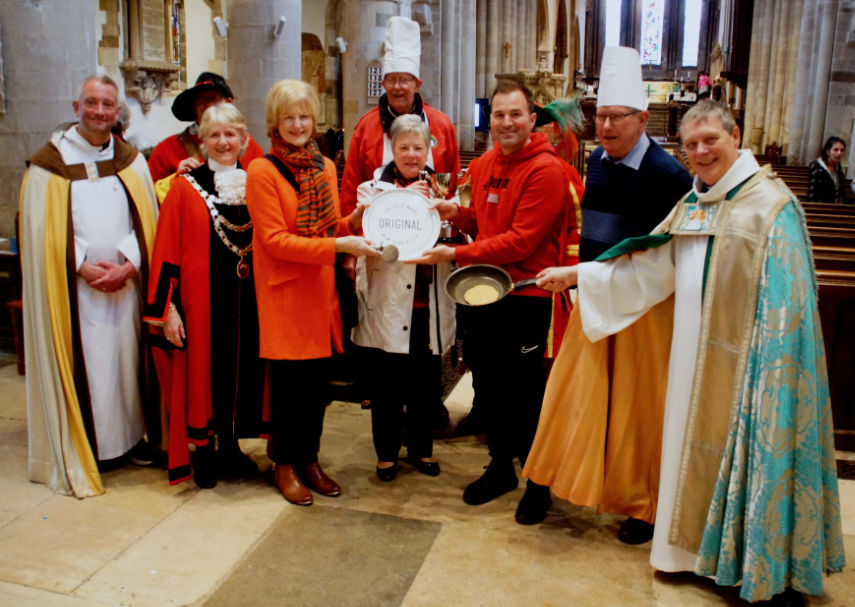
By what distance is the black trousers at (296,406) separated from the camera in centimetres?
332

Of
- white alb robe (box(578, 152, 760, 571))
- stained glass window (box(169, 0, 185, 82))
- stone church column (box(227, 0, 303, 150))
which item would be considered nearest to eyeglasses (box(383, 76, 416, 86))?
white alb robe (box(578, 152, 760, 571))

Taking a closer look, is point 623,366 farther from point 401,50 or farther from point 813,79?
point 813,79

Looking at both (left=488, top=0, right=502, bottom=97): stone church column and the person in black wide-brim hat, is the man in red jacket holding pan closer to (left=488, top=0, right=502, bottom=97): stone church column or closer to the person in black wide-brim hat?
the person in black wide-brim hat

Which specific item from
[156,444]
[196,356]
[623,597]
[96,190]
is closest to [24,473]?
[156,444]

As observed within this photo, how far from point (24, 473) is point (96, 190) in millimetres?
1293

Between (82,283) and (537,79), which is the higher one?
(537,79)

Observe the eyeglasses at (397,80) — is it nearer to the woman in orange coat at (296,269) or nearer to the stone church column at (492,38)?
the woman in orange coat at (296,269)

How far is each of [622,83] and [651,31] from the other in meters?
40.8

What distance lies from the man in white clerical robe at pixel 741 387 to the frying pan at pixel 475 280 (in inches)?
20.7

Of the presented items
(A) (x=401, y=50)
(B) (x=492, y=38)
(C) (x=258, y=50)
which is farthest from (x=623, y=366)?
(B) (x=492, y=38)

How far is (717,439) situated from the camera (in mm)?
2609

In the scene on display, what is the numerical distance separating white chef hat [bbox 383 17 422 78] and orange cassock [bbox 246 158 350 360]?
735 millimetres

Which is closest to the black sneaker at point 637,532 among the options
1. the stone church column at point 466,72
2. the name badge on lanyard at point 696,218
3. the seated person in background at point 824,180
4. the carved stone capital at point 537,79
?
the name badge on lanyard at point 696,218

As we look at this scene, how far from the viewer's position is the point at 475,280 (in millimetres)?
3102
